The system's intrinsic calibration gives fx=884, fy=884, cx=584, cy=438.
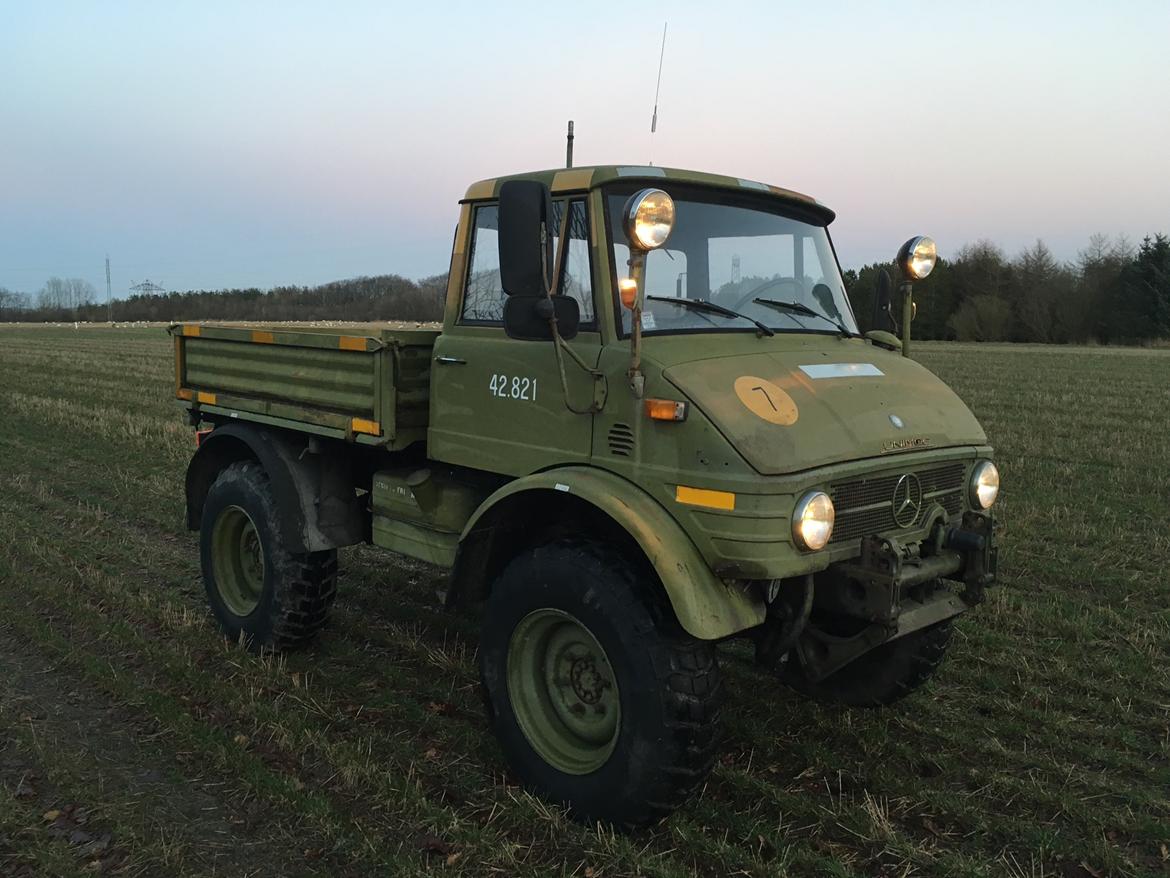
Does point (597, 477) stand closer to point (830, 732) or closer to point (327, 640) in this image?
point (830, 732)

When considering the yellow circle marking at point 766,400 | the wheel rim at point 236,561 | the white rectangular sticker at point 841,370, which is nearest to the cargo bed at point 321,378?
the wheel rim at point 236,561

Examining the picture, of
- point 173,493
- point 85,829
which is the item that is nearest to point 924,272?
point 85,829

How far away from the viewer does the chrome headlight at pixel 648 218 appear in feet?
9.72

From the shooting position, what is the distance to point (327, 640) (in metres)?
5.20

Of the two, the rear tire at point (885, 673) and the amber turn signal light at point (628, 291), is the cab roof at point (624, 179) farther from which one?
the rear tire at point (885, 673)

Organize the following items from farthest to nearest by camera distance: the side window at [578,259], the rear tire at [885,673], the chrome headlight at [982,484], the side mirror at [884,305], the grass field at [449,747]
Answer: the side mirror at [884,305] → the rear tire at [885,673] → the chrome headlight at [982,484] → the side window at [578,259] → the grass field at [449,747]

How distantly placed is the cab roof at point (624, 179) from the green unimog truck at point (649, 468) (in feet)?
0.05

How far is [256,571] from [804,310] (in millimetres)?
3539

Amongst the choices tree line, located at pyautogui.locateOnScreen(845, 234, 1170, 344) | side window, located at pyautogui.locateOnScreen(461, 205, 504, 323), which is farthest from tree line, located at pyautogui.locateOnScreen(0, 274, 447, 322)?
tree line, located at pyautogui.locateOnScreen(845, 234, 1170, 344)

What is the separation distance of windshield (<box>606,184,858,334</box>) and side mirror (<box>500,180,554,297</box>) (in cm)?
44

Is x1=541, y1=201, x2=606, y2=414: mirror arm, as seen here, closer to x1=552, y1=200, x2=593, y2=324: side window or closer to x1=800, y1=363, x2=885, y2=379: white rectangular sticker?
x1=552, y1=200, x2=593, y2=324: side window

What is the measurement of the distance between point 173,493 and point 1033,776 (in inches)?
303

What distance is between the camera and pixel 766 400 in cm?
320

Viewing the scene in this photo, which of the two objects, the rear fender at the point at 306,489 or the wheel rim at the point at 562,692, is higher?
the rear fender at the point at 306,489
